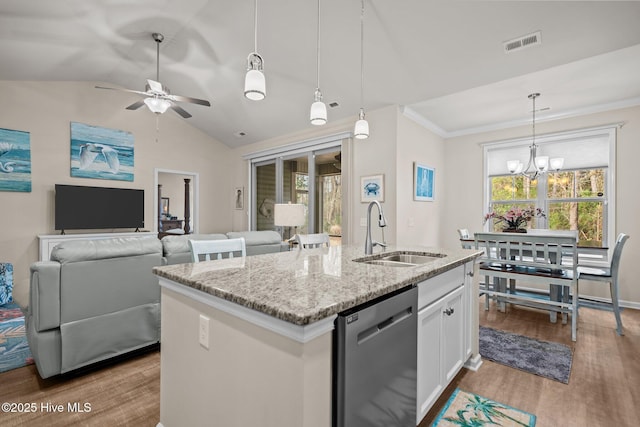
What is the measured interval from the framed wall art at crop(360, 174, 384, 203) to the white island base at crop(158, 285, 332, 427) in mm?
3272

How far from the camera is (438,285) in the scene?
5.52ft

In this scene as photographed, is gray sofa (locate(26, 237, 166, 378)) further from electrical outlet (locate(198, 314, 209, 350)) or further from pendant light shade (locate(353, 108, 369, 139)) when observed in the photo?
pendant light shade (locate(353, 108, 369, 139))

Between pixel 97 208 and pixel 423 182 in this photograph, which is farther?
pixel 97 208

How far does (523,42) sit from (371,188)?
7.54 ft

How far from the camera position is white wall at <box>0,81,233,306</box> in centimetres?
443

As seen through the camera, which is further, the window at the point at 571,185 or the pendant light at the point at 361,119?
the window at the point at 571,185

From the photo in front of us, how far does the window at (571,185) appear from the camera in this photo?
4.09 metres

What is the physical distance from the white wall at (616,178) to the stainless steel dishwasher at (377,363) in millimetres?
4283

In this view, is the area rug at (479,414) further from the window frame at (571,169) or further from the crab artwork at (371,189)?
the window frame at (571,169)

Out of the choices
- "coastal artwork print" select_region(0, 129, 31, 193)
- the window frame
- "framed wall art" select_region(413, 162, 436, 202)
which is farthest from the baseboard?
"coastal artwork print" select_region(0, 129, 31, 193)

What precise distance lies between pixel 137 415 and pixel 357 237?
3345mm

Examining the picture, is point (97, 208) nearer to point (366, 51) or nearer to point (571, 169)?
point (366, 51)

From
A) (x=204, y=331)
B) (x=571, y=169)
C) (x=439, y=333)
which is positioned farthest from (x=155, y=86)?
(x=571, y=169)

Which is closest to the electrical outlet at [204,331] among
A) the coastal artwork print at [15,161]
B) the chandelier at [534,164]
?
the chandelier at [534,164]
